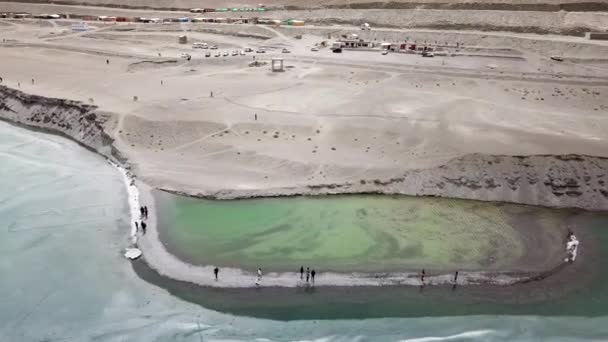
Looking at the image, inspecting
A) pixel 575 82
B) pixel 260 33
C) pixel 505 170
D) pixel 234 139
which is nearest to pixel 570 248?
pixel 505 170

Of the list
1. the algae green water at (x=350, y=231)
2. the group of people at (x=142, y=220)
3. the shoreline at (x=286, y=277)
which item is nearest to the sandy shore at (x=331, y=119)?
the shoreline at (x=286, y=277)

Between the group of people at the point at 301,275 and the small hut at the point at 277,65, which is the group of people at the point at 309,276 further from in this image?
the small hut at the point at 277,65

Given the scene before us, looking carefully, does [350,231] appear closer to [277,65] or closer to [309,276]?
[309,276]

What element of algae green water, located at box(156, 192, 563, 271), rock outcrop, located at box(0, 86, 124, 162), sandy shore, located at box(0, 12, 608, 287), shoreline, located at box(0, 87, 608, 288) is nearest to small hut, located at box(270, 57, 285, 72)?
sandy shore, located at box(0, 12, 608, 287)

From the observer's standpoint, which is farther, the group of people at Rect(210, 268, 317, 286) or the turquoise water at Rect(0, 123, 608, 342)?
the group of people at Rect(210, 268, 317, 286)

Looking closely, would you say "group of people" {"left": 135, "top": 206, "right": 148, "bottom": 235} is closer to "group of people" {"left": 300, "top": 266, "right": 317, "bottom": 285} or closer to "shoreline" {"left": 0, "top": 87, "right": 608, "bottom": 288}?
"shoreline" {"left": 0, "top": 87, "right": 608, "bottom": 288}

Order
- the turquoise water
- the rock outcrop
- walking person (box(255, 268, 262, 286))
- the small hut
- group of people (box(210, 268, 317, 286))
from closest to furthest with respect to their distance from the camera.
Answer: the turquoise water < walking person (box(255, 268, 262, 286)) < group of people (box(210, 268, 317, 286)) < the rock outcrop < the small hut
